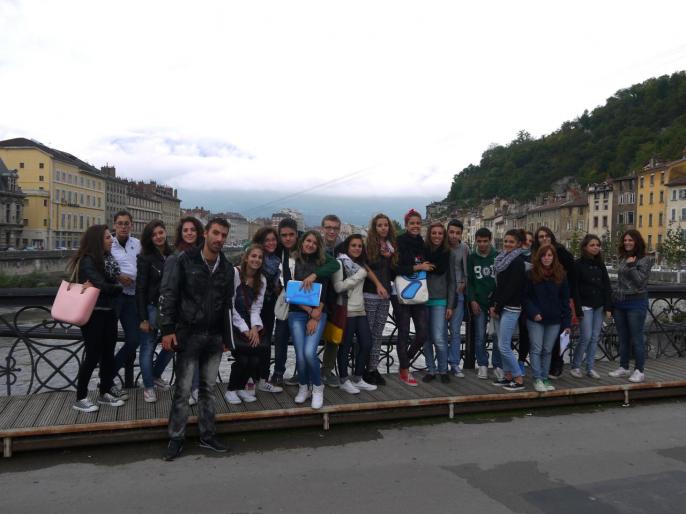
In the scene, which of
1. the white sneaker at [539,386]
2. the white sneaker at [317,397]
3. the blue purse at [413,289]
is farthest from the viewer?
the blue purse at [413,289]

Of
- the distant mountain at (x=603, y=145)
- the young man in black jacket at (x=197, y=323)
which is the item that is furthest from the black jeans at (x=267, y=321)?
the distant mountain at (x=603, y=145)

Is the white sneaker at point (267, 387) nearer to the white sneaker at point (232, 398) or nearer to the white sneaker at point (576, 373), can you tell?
the white sneaker at point (232, 398)

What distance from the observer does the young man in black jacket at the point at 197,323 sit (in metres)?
4.78

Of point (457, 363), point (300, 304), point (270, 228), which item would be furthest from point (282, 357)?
point (457, 363)

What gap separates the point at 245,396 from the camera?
566cm

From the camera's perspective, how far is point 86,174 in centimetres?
10694

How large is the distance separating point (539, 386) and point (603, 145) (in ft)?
413

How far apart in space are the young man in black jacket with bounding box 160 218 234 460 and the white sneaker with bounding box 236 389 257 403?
0.71m

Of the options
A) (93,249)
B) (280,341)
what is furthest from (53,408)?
(280,341)

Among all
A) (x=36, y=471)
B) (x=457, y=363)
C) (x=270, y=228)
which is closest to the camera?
(x=36, y=471)

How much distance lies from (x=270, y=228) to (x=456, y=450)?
2953 millimetres

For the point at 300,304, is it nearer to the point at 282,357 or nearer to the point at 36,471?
the point at 282,357

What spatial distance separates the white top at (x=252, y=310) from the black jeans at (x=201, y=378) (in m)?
0.42

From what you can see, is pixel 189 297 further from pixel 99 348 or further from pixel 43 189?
pixel 43 189
